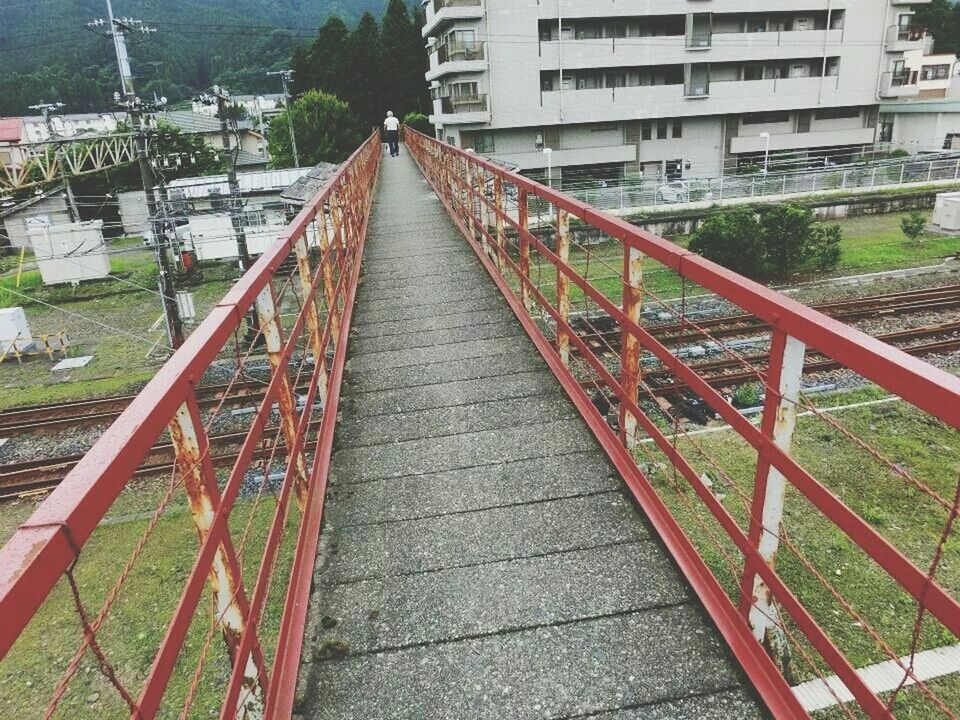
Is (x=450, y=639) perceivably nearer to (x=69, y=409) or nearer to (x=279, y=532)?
(x=279, y=532)

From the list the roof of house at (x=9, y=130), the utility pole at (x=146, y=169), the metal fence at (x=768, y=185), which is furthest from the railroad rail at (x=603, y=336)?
the roof of house at (x=9, y=130)

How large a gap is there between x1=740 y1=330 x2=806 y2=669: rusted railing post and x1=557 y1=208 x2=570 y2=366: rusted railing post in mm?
2365

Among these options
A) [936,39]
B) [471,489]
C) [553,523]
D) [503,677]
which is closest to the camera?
[503,677]

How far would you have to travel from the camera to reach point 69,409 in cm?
1339

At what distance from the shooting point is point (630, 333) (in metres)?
3.38

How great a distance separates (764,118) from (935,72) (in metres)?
15.9

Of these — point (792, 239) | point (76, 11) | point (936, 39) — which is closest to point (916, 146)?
point (792, 239)

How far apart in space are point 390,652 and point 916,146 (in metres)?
45.5

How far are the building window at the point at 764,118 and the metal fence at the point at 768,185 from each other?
26.3 ft

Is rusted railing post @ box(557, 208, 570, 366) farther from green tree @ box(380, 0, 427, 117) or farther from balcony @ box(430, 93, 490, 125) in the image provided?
Answer: green tree @ box(380, 0, 427, 117)

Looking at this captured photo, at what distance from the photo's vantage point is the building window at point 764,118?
125 feet

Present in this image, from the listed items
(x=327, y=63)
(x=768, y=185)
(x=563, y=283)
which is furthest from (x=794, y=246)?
(x=327, y=63)

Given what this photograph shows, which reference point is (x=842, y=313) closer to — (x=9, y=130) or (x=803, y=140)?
(x=803, y=140)

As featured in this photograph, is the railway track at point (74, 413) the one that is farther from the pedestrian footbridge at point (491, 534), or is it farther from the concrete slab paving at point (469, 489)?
the concrete slab paving at point (469, 489)
